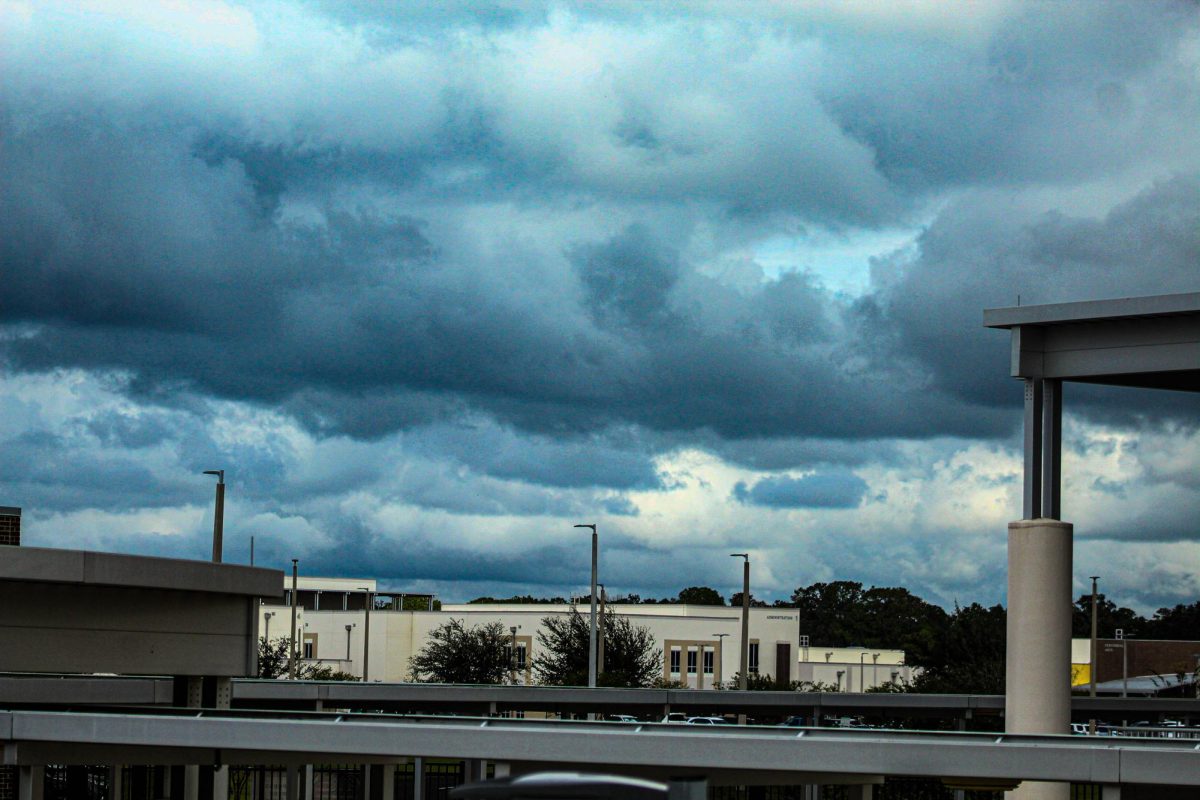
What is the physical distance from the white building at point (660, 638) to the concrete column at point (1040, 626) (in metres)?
79.9

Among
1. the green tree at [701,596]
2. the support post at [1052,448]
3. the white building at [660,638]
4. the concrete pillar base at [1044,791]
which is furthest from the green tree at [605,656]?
the green tree at [701,596]

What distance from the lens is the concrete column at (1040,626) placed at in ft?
77.6

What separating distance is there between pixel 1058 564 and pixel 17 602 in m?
14.6

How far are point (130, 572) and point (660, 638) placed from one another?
90565mm

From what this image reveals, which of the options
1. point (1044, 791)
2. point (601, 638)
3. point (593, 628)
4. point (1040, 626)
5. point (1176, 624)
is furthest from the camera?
point (1176, 624)

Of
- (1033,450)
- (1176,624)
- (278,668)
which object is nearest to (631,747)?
(1033,450)

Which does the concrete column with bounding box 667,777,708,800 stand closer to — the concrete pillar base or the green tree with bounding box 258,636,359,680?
the concrete pillar base

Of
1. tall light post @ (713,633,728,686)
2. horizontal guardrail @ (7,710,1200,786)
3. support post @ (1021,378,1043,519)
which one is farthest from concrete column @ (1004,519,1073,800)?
tall light post @ (713,633,728,686)

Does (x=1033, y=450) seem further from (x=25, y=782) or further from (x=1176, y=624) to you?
(x=1176, y=624)

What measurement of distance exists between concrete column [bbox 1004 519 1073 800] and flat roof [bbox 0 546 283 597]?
431 inches

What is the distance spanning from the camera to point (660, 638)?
10994 cm

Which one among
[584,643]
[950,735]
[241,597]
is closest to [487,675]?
[584,643]

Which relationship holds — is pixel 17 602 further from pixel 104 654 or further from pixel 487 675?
pixel 487 675

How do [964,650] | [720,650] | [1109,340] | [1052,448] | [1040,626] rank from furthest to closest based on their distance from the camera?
[720,650] → [964,650] → [1052,448] → [1109,340] → [1040,626]
